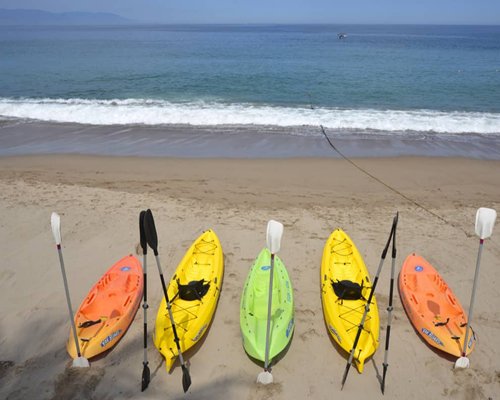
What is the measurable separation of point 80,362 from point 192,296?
1.65m

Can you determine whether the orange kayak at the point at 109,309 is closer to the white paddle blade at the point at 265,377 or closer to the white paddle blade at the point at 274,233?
the white paddle blade at the point at 265,377

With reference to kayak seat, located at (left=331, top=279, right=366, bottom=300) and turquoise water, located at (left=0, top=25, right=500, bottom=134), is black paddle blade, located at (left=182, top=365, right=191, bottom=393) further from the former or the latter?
turquoise water, located at (left=0, top=25, right=500, bottom=134)

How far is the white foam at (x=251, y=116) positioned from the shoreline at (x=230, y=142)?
739 mm

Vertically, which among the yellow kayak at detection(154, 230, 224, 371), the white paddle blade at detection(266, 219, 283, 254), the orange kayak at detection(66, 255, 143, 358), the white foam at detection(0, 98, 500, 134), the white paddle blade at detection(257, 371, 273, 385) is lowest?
the white paddle blade at detection(257, 371, 273, 385)

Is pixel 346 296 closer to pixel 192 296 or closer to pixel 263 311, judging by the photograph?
pixel 263 311

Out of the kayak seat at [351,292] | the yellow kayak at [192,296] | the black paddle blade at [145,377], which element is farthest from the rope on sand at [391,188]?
the black paddle blade at [145,377]

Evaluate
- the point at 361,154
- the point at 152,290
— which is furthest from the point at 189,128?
the point at 152,290

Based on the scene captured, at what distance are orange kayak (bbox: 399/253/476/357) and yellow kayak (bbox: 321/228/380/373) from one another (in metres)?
0.59

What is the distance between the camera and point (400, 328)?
5.78 meters

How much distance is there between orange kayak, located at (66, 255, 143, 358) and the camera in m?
5.30

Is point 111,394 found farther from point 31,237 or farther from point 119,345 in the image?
point 31,237

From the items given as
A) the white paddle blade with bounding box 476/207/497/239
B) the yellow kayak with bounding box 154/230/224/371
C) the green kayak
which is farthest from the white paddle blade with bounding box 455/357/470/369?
the yellow kayak with bounding box 154/230/224/371

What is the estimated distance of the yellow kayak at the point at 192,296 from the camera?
5263 millimetres

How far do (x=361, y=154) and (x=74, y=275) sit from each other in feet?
29.0
